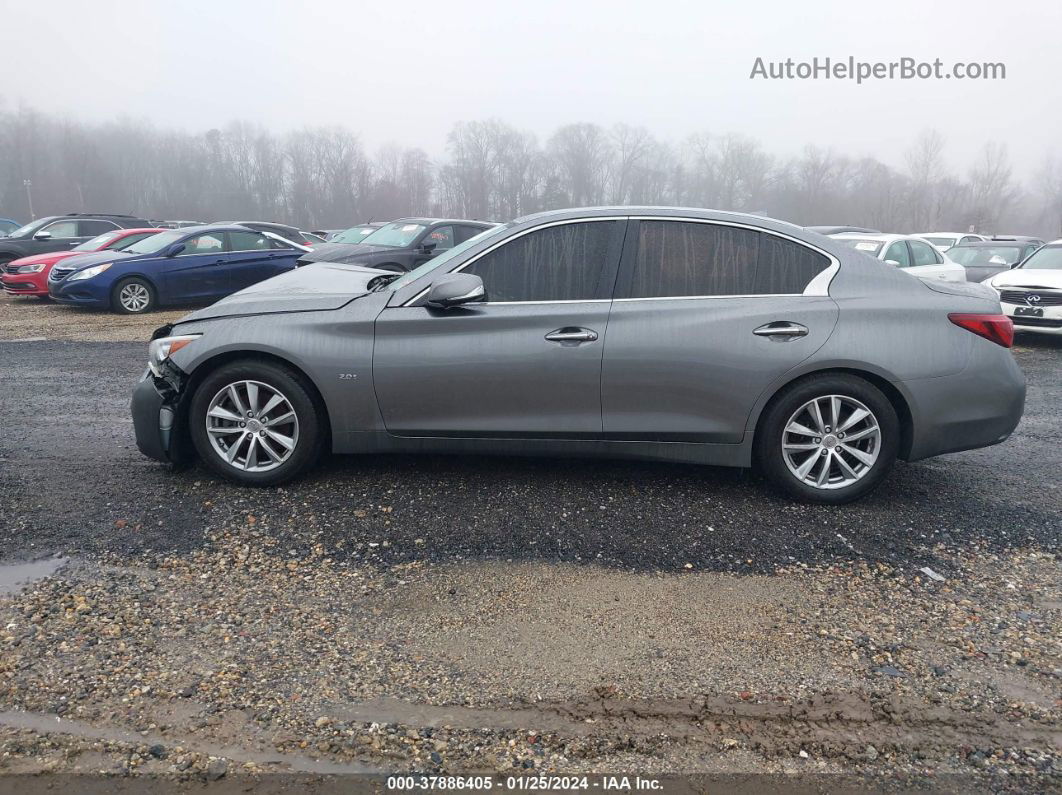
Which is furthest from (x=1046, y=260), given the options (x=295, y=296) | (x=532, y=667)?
(x=532, y=667)

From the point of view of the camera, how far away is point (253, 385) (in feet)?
14.9

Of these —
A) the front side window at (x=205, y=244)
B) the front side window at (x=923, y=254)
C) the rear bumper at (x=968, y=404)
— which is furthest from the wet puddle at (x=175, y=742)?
the front side window at (x=923, y=254)

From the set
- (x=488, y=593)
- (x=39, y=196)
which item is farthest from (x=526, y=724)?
(x=39, y=196)

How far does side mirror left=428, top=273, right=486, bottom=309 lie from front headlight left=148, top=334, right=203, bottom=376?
1.42 metres

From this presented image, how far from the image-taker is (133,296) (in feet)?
43.4

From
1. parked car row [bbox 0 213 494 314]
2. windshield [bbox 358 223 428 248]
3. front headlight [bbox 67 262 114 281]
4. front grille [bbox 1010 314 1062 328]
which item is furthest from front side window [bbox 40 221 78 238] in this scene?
front grille [bbox 1010 314 1062 328]

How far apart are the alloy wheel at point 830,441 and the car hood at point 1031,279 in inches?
347

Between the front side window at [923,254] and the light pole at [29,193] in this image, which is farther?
the light pole at [29,193]

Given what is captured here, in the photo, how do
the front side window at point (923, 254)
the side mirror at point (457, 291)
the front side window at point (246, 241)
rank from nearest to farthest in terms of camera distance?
1. the side mirror at point (457, 291)
2. the front side window at point (923, 254)
3. the front side window at point (246, 241)

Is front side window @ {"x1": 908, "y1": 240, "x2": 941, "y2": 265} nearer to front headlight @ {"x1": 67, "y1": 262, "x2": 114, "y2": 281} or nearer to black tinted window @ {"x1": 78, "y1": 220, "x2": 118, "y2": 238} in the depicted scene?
front headlight @ {"x1": 67, "y1": 262, "x2": 114, "y2": 281}

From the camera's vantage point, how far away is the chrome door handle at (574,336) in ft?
14.4

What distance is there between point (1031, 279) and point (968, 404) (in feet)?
28.9

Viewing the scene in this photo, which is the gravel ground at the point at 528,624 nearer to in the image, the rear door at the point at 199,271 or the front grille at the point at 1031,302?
the front grille at the point at 1031,302

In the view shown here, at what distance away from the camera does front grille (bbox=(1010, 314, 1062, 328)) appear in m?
11.1
